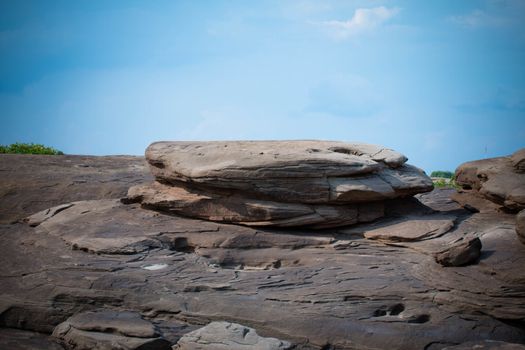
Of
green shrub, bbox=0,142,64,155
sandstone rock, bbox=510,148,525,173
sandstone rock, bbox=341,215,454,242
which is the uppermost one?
green shrub, bbox=0,142,64,155

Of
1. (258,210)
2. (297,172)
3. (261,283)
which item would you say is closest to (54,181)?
(258,210)

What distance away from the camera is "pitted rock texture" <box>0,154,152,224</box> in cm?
1266

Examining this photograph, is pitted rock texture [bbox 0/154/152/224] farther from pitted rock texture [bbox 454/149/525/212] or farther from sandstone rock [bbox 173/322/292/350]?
pitted rock texture [bbox 454/149/525/212]

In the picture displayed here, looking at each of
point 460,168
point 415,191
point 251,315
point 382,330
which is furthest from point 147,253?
point 460,168

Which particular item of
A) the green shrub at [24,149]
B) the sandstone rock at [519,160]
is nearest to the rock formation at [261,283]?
the sandstone rock at [519,160]

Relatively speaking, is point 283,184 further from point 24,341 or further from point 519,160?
point 24,341

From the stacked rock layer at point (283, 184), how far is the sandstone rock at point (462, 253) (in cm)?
210

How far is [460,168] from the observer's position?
1276 centimetres

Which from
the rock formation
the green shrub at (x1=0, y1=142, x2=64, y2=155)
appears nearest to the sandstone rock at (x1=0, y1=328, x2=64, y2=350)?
the rock formation

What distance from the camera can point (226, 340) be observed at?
23.8 ft

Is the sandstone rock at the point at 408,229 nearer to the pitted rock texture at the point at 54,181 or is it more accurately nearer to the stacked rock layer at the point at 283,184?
the stacked rock layer at the point at 283,184

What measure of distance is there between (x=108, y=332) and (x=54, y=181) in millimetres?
6952

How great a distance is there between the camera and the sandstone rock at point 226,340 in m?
7.16

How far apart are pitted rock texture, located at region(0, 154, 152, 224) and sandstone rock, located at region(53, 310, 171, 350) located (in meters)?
5.19
